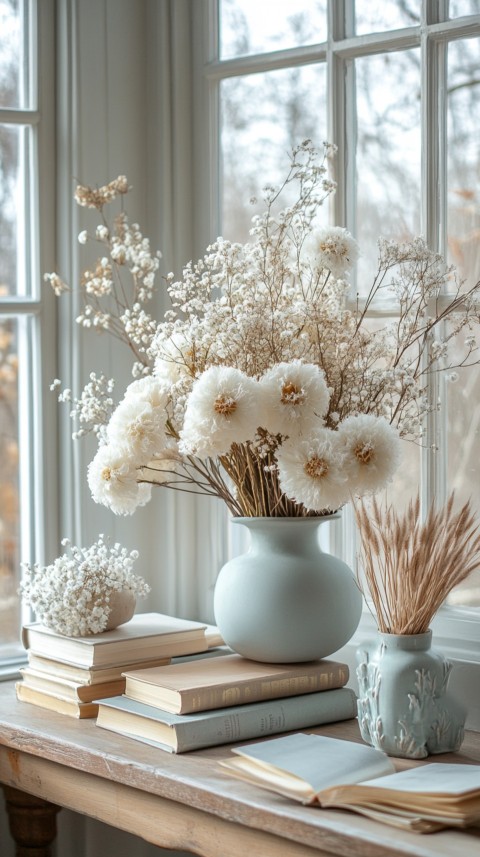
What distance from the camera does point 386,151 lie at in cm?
180

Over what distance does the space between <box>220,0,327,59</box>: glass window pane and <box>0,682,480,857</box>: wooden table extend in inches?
47.0

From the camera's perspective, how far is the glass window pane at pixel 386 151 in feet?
5.78

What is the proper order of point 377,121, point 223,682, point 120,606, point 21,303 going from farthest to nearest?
point 21,303 < point 377,121 < point 120,606 < point 223,682

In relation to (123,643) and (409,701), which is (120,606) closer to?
(123,643)

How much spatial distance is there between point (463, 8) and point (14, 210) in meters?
0.86

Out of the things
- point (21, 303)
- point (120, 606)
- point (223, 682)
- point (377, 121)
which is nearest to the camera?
point (223, 682)

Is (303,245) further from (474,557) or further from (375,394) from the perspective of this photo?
(474,557)

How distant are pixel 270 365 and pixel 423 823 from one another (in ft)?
2.14

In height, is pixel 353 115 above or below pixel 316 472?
above

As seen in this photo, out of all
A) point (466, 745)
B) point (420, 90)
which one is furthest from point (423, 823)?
point (420, 90)

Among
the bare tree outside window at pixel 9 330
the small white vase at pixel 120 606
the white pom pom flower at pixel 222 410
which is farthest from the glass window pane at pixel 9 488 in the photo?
the white pom pom flower at pixel 222 410

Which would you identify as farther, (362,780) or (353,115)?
(353,115)

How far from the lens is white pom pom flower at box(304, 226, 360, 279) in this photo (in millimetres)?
1510

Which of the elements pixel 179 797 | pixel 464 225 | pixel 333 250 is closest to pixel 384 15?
pixel 464 225
